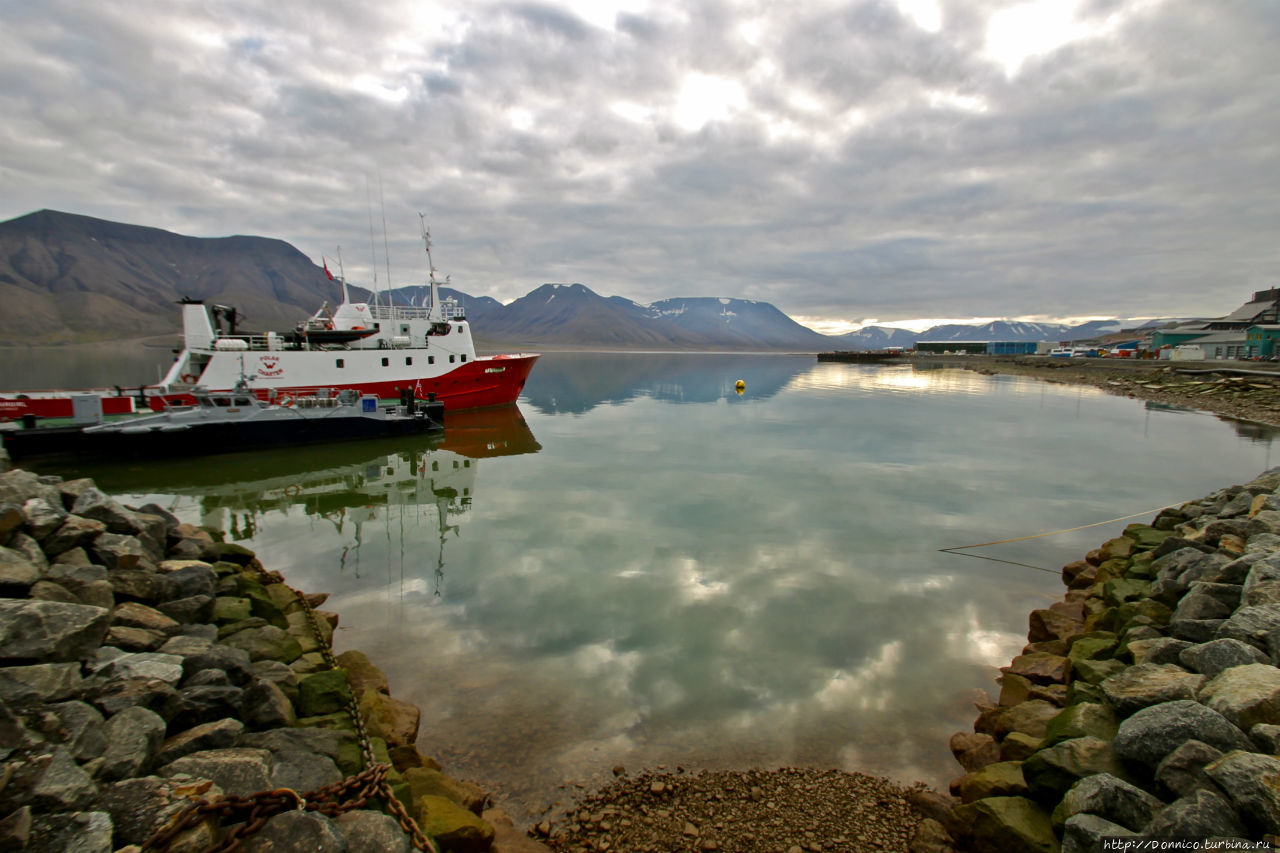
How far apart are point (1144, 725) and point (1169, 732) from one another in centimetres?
16

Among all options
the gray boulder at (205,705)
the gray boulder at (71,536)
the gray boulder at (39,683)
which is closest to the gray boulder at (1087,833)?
the gray boulder at (205,705)

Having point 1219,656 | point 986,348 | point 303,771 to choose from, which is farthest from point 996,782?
point 986,348

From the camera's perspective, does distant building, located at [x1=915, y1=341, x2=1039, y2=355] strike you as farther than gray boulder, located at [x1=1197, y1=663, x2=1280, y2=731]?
Yes

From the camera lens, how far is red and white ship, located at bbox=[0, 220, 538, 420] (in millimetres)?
25578

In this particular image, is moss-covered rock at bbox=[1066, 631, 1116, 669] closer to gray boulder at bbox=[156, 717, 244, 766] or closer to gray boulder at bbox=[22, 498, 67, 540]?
gray boulder at bbox=[156, 717, 244, 766]

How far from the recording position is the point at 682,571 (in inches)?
407

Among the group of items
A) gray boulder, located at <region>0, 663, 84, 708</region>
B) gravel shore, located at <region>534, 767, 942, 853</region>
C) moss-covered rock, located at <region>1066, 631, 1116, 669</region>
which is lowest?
gravel shore, located at <region>534, 767, 942, 853</region>

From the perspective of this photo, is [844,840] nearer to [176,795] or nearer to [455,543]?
[176,795]

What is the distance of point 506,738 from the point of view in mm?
5887

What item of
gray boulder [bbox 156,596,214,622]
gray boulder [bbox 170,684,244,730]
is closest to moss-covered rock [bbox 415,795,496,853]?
gray boulder [bbox 170,684,244,730]

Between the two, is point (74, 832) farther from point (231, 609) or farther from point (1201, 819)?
point (1201, 819)

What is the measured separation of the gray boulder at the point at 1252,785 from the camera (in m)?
3.15

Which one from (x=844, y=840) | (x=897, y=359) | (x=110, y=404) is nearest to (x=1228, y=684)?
(x=844, y=840)

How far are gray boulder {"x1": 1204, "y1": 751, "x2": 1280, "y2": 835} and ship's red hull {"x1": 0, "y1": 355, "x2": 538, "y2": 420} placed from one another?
28.9 m
